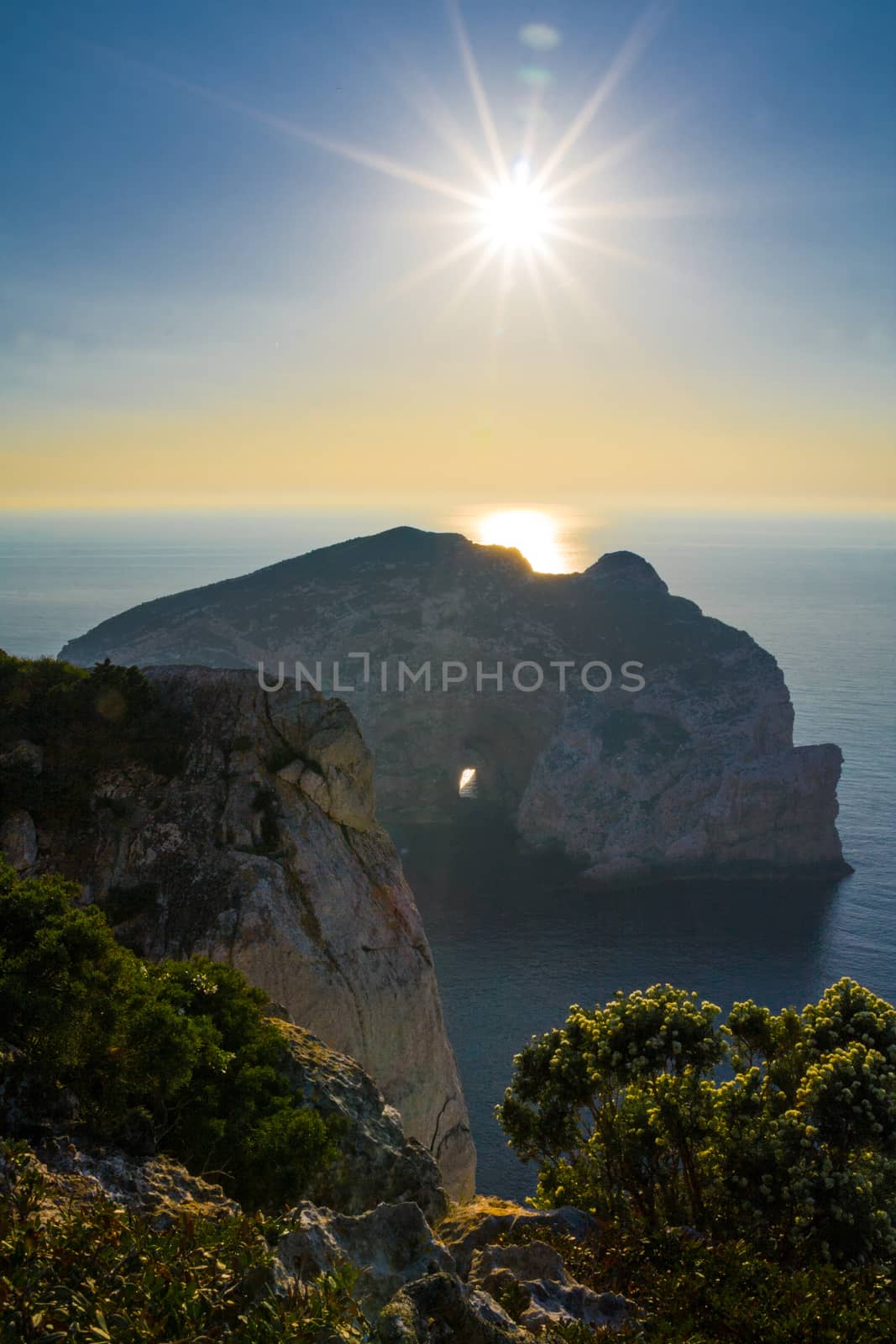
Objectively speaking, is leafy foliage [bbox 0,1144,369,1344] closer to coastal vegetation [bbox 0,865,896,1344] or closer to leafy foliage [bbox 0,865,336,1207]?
coastal vegetation [bbox 0,865,896,1344]

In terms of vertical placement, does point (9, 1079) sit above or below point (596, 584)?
below

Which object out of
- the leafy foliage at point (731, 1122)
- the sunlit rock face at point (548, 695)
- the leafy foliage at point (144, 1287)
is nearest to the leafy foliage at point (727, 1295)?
the leafy foliage at point (731, 1122)

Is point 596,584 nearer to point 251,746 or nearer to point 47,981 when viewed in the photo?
point 251,746

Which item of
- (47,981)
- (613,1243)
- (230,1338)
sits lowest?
(613,1243)

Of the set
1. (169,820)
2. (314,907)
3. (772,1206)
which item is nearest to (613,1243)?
(772,1206)

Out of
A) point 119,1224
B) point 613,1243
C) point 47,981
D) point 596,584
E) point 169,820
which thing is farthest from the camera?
point 596,584

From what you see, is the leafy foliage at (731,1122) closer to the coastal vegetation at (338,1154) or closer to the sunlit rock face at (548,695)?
the coastal vegetation at (338,1154)

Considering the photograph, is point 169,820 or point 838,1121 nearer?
point 838,1121
